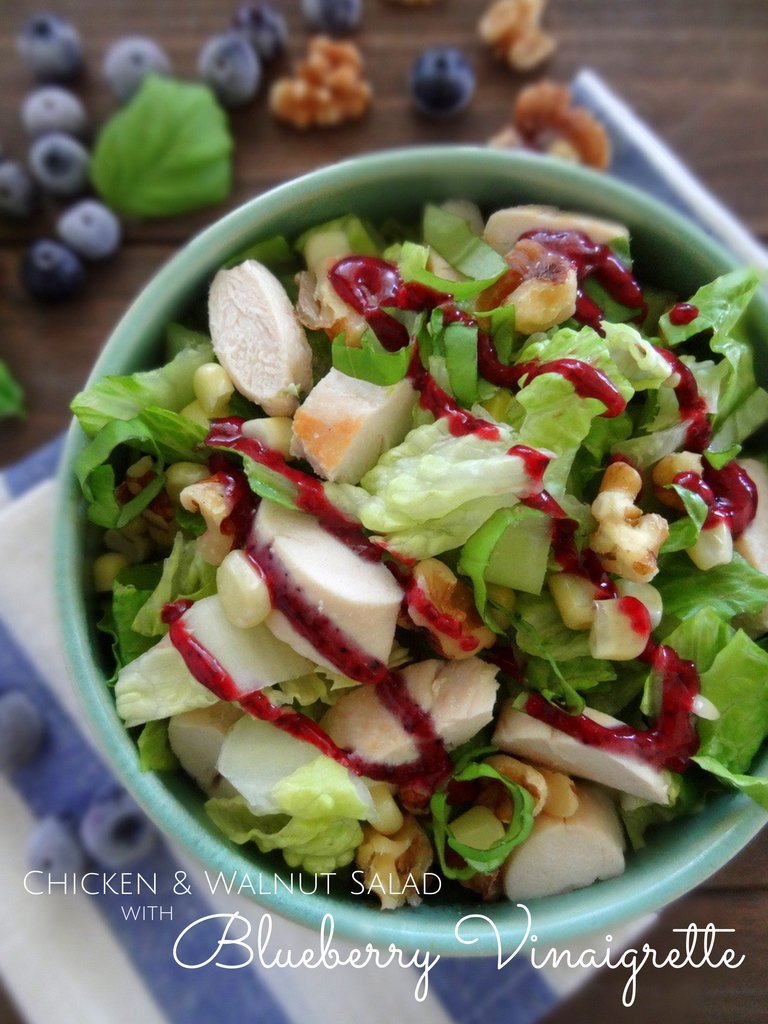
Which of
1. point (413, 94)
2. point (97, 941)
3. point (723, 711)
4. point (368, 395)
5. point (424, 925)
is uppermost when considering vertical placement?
point (413, 94)

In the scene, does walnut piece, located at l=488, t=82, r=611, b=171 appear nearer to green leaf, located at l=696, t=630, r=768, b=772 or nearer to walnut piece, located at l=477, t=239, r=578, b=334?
walnut piece, located at l=477, t=239, r=578, b=334

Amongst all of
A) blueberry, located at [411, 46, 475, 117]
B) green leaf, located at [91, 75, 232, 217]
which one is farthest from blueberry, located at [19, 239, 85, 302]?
blueberry, located at [411, 46, 475, 117]

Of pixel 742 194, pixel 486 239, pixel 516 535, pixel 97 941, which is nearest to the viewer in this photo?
pixel 516 535

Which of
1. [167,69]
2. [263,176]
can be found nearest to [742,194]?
[263,176]

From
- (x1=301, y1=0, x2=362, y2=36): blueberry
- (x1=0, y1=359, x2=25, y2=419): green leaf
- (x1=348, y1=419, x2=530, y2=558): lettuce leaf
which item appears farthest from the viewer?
(x1=301, y1=0, x2=362, y2=36): blueberry

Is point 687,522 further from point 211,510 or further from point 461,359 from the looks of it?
point 211,510

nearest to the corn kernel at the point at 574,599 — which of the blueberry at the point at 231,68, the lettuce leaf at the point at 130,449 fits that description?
the lettuce leaf at the point at 130,449

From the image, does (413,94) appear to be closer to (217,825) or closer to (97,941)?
(217,825)
